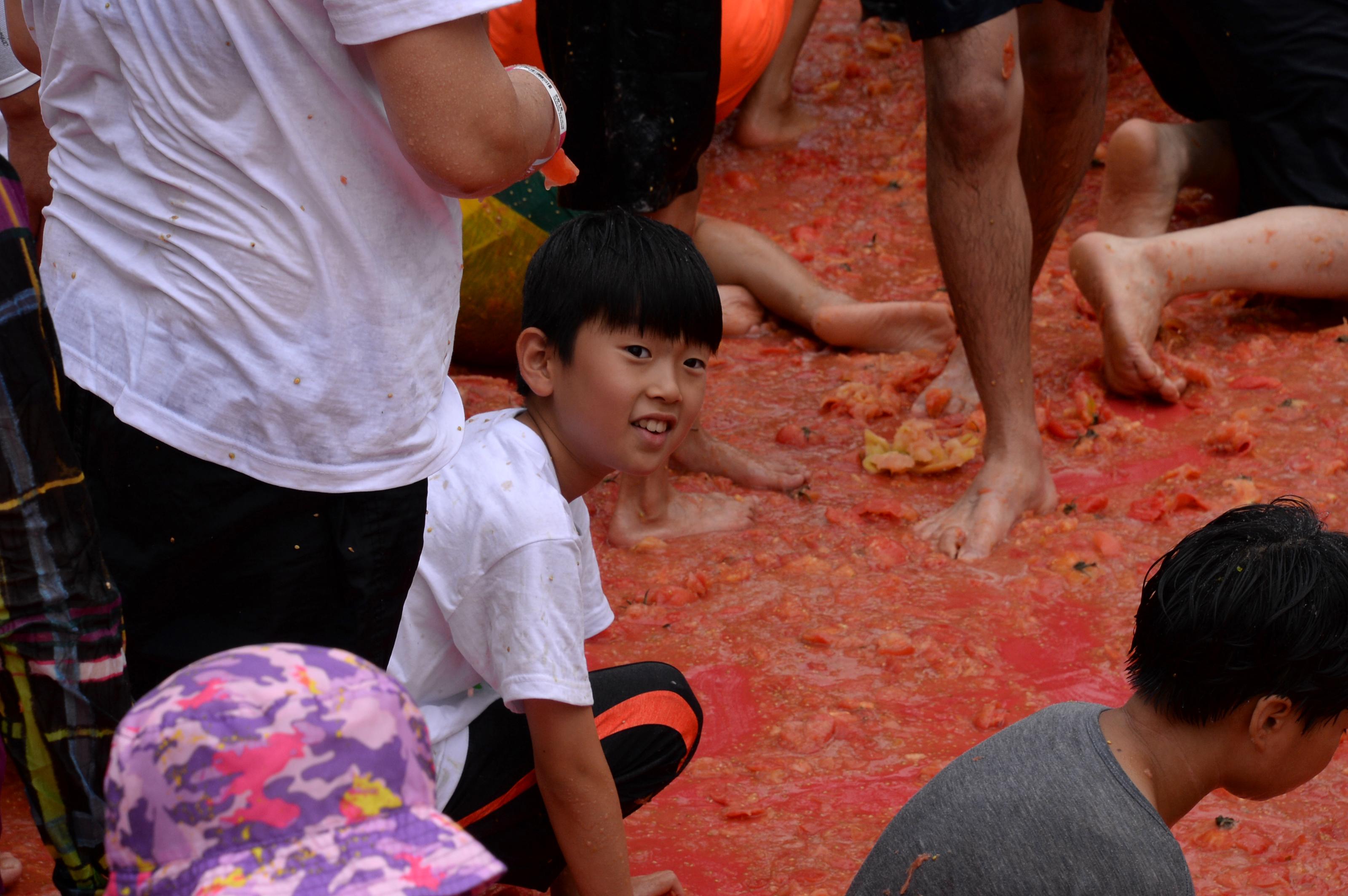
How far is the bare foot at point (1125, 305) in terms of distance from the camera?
3488 millimetres

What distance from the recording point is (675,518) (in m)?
3.10

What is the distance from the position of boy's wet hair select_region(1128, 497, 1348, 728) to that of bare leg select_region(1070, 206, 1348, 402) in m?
2.10

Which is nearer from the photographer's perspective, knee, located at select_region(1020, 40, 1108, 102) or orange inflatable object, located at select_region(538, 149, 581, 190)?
orange inflatable object, located at select_region(538, 149, 581, 190)

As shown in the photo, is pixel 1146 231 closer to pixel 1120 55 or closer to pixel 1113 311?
pixel 1113 311

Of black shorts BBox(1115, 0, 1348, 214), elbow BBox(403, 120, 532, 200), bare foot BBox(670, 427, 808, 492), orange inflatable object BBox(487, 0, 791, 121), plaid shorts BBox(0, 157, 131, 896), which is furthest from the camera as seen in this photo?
black shorts BBox(1115, 0, 1348, 214)

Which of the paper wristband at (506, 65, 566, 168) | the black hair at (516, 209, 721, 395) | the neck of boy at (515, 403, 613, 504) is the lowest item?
the neck of boy at (515, 403, 613, 504)

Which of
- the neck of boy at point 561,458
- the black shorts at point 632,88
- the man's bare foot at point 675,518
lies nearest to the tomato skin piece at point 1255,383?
the man's bare foot at point 675,518

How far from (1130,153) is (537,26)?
7.49 feet

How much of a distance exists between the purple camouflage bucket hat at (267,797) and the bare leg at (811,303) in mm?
2981

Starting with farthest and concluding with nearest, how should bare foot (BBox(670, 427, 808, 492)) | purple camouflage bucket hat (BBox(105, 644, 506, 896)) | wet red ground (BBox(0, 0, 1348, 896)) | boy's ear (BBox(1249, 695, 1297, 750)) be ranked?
1. bare foot (BBox(670, 427, 808, 492))
2. wet red ground (BBox(0, 0, 1348, 896))
3. boy's ear (BBox(1249, 695, 1297, 750))
4. purple camouflage bucket hat (BBox(105, 644, 506, 896))

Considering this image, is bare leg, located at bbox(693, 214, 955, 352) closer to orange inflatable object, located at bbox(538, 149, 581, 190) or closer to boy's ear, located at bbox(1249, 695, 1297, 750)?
orange inflatable object, located at bbox(538, 149, 581, 190)

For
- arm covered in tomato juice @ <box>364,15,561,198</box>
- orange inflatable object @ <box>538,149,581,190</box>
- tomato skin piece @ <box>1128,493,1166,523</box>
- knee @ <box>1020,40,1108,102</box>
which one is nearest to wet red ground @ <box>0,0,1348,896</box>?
tomato skin piece @ <box>1128,493,1166,523</box>

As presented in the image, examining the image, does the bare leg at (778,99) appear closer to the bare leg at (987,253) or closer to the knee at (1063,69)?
the knee at (1063,69)

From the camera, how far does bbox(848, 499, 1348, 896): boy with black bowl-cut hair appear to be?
1.50 metres
